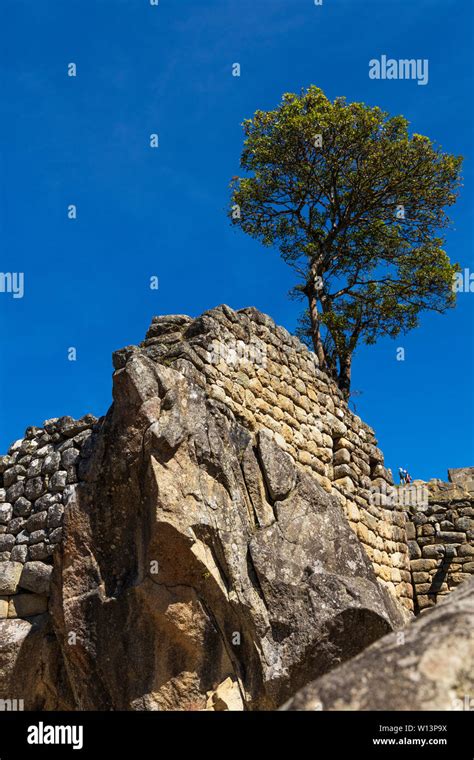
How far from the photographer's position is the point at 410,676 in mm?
2574

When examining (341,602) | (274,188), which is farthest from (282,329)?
(274,188)

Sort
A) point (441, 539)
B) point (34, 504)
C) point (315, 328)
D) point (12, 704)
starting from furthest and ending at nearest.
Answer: point (315, 328), point (441, 539), point (34, 504), point (12, 704)

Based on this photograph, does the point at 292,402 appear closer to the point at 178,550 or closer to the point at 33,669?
the point at 178,550

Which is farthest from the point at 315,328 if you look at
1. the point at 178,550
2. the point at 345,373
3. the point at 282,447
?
the point at 178,550

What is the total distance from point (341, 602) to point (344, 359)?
31.9 ft

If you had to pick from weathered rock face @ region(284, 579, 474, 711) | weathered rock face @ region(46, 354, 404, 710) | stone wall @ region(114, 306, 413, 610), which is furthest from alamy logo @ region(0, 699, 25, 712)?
weathered rock face @ region(284, 579, 474, 711)

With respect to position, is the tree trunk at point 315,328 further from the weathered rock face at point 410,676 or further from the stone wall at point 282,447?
the weathered rock face at point 410,676

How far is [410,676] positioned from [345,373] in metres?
14.5

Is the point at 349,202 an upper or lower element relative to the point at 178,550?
upper
